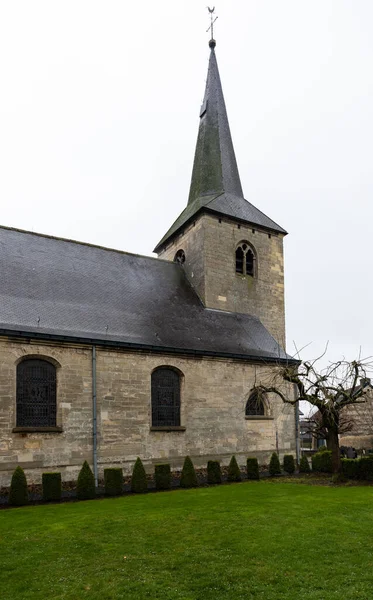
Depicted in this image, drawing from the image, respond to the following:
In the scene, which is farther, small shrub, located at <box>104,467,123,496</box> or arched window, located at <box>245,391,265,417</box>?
arched window, located at <box>245,391,265,417</box>

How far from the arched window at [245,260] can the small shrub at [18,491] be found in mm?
15035

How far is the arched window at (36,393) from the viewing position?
1555cm

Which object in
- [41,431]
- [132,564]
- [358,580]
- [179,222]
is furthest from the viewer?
[179,222]

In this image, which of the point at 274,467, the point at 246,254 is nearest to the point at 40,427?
the point at 274,467

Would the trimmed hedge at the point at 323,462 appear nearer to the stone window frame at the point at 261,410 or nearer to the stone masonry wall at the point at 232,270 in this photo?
the stone window frame at the point at 261,410

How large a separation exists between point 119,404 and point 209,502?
5.99 meters

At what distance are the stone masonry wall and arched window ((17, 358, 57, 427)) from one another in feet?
30.2

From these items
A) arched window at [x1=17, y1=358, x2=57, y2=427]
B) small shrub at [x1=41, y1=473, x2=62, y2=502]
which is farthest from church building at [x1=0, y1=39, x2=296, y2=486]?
small shrub at [x1=41, y1=473, x2=62, y2=502]

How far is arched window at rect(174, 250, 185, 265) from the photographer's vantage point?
25.9 meters

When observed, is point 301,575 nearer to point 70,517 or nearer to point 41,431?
point 70,517

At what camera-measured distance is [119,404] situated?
680 inches

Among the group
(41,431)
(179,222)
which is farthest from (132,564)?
(179,222)

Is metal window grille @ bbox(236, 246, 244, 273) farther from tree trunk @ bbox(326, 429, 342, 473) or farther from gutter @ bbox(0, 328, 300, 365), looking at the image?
tree trunk @ bbox(326, 429, 342, 473)

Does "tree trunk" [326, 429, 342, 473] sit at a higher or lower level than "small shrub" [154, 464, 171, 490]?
higher
